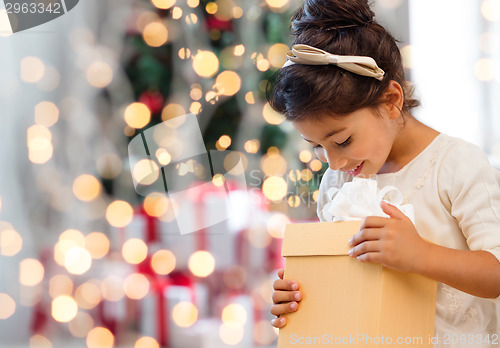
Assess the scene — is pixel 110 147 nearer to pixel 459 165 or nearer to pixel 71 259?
pixel 71 259

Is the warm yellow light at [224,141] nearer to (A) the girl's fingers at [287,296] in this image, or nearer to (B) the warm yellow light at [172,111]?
(B) the warm yellow light at [172,111]

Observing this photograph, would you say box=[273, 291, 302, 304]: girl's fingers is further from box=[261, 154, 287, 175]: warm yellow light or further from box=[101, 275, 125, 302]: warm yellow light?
box=[101, 275, 125, 302]: warm yellow light

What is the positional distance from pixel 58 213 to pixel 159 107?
51 cm

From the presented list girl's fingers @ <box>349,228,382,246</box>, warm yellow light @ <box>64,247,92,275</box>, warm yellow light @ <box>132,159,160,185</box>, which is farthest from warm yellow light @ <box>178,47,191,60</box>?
girl's fingers @ <box>349,228,382,246</box>

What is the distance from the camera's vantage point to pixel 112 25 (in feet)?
6.46

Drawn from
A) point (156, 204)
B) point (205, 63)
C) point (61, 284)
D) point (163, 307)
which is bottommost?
point (163, 307)

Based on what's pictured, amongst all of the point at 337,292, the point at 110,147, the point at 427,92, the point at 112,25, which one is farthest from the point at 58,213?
the point at 337,292

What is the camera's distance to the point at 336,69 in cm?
95

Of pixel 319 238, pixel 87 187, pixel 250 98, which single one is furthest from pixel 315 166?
pixel 319 238

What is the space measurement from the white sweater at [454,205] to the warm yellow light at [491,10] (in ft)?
3.39

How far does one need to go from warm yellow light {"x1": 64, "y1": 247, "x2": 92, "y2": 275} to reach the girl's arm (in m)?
1.38

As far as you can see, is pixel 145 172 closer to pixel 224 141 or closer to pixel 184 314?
pixel 224 141

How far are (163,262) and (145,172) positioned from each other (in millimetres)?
315

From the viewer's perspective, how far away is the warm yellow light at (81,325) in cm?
197
